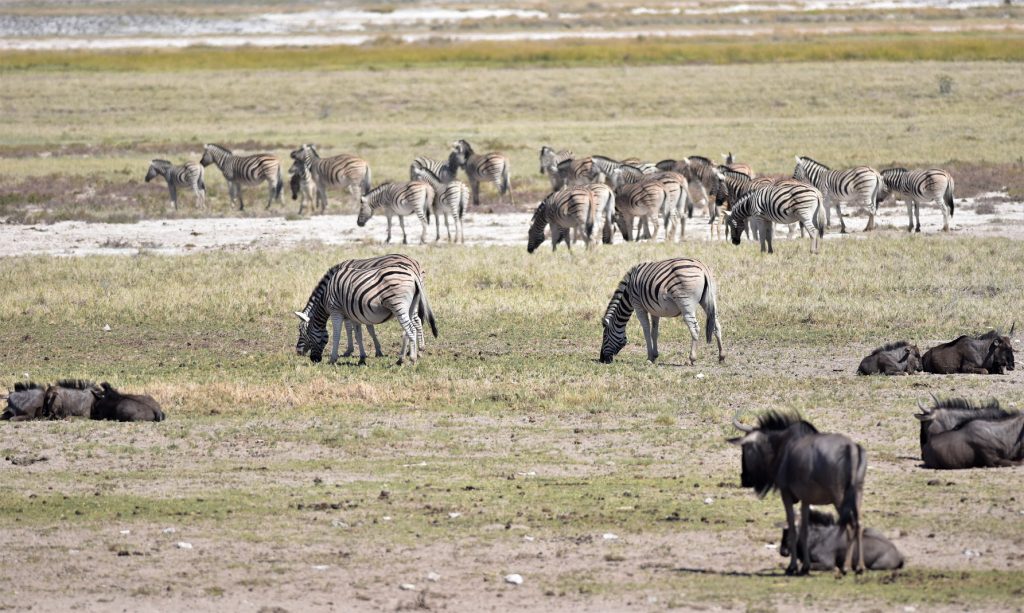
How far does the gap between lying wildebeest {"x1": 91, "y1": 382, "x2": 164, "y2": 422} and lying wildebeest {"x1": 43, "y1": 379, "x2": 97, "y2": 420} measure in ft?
0.59

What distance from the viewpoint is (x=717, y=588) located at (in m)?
8.17

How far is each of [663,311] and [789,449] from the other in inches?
294

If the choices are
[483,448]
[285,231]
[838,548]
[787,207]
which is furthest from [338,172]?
[838,548]

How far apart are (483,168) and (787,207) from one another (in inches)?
413

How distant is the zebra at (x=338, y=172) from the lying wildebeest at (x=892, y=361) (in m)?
17.4

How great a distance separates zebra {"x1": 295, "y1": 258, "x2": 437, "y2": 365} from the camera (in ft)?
50.1

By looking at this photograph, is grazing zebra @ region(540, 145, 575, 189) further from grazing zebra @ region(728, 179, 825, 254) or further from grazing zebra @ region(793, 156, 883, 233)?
grazing zebra @ region(728, 179, 825, 254)

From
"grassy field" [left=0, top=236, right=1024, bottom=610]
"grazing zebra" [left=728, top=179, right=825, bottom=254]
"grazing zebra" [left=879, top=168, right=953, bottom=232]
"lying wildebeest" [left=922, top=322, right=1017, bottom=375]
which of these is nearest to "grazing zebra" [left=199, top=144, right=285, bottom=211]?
"grassy field" [left=0, top=236, right=1024, bottom=610]

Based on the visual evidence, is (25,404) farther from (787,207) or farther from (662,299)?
(787,207)

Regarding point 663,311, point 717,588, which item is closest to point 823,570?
point 717,588

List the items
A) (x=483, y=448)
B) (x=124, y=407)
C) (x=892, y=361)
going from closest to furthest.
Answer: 1. (x=483, y=448)
2. (x=124, y=407)
3. (x=892, y=361)

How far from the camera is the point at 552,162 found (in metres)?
32.1

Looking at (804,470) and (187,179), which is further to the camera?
(187,179)

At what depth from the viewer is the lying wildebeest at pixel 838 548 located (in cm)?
840
